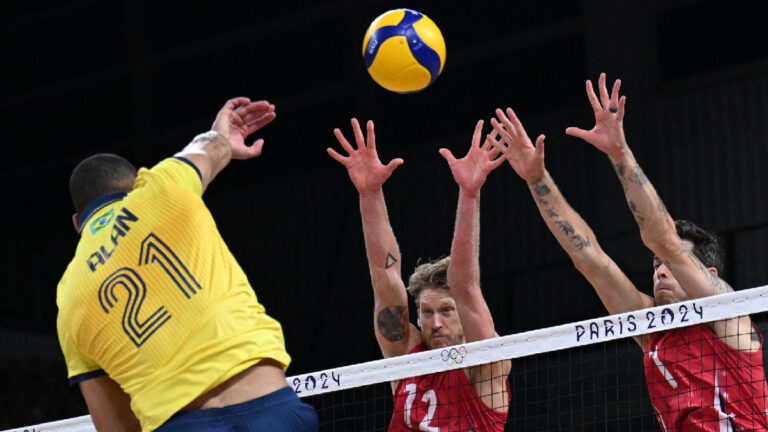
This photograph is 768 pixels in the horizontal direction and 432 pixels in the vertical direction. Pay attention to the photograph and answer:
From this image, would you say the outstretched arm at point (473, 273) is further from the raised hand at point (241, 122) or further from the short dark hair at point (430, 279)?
the raised hand at point (241, 122)

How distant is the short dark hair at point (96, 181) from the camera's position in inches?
160

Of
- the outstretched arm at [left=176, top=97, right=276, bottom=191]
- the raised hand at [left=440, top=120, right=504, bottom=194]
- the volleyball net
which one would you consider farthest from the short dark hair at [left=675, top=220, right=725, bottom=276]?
the outstretched arm at [left=176, top=97, right=276, bottom=191]

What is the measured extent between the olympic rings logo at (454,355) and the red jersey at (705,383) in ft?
3.18

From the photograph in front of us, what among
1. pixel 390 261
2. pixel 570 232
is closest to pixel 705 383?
pixel 570 232

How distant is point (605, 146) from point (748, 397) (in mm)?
1481

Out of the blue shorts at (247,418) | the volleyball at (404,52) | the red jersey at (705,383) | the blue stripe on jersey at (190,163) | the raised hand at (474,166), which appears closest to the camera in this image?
the blue shorts at (247,418)

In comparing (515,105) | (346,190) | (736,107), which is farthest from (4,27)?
(736,107)

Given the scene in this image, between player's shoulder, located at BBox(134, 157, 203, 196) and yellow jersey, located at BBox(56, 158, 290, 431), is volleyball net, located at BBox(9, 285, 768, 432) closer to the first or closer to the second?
yellow jersey, located at BBox(56, 158, 290, 431)

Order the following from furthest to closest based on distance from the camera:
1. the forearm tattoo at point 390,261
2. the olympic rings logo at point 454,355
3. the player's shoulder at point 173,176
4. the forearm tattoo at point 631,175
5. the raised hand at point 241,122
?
the forearm tattoo at point 390,261 < the olympic rings logo at point 454,355 < the forearm tattoo at point 631,175 < the raised hand at point 241,122 < the player's shoulder at point 173,176

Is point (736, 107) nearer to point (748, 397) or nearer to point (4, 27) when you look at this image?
point (748, 397)

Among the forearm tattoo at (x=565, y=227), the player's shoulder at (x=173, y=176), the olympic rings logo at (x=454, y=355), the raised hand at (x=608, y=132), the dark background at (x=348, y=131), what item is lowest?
the olympic rings logo at (x=454, y=355)

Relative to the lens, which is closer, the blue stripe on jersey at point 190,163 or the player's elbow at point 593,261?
the blue stripe on jersey at point 190,163

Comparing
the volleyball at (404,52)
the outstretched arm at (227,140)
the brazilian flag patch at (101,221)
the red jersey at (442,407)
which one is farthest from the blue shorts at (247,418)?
the volleyball at (404,52)

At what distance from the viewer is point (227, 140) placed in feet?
14.1
